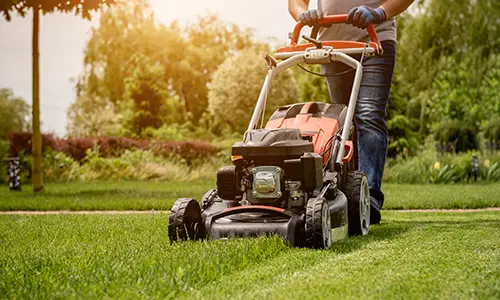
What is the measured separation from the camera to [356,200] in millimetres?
5055

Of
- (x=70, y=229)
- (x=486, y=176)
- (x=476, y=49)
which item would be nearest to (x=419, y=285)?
(x=70, y=229)

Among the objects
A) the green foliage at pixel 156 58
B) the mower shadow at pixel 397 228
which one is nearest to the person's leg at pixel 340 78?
the mower shadow at pixel 397 228

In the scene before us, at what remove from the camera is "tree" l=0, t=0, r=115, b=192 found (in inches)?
462

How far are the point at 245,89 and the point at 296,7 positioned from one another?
2106cm

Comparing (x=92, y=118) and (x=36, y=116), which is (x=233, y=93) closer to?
(x=92, y=118)

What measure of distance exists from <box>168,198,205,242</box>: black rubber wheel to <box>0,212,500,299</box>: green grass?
4.4 inches

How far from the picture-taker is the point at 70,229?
5.64 meters

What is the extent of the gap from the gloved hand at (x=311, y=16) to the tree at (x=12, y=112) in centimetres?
3089

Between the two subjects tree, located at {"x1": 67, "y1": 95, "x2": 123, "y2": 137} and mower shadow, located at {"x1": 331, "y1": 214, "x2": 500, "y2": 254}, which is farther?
tree, located at {"x1": 67, "y1": 95, "x2": 123, "y2": 137}

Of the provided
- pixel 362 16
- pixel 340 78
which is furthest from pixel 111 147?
pixel 362 16

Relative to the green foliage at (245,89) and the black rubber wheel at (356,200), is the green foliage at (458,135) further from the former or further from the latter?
the black rubber wheel at (356,200)

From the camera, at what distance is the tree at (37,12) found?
1173 centimetres

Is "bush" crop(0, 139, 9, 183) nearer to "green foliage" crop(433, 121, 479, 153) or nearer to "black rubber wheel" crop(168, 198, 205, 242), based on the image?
"green foliage" crop(433, 121, 479, 153)

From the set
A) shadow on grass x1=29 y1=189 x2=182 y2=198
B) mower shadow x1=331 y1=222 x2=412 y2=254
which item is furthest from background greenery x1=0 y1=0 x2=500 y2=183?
mower shadow x1=331 y1=222 x2=412 y2=254
